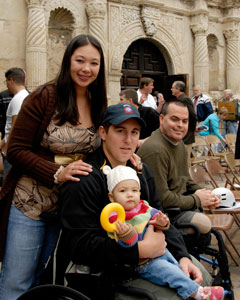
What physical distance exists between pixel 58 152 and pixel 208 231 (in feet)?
5.09

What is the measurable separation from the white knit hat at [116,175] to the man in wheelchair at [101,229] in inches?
1.4

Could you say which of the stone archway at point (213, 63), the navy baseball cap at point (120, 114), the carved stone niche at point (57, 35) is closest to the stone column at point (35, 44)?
the carved stone niche at point (57, 35)

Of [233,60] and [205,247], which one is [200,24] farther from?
[205,247]

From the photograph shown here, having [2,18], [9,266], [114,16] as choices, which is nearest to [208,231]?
[9,266]

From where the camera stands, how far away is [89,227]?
1.99m


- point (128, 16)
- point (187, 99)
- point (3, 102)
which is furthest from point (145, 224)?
point (128, 16)

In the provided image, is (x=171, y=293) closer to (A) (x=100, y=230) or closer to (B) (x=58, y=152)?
(A) (x=100, y=230)

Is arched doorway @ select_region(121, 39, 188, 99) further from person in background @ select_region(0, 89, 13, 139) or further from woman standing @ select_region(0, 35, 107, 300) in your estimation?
woman standing @ select_region(0, 35, 107, 300)

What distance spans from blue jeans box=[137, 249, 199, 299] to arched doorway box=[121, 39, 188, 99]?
11.2 m

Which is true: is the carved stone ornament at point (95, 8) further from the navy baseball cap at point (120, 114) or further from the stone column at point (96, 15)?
the navy baseball cap at point (120, 114)

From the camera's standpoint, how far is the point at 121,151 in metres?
2.18

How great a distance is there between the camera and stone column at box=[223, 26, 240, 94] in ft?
51.0

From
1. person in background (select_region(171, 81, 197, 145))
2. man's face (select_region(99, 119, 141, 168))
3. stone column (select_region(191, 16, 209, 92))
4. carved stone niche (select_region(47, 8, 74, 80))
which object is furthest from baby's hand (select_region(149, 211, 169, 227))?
stone column (select_region(191, 16, 209, 92))

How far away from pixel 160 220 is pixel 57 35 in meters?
10.2
